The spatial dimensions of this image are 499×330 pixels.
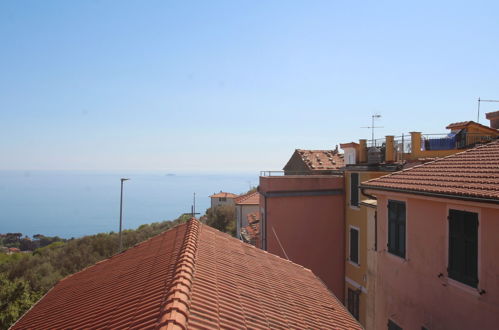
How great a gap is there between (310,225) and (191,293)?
12217 mm

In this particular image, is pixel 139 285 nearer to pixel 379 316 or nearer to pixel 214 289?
pixel 214 289

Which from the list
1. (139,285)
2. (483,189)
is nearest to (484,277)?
(483,189)

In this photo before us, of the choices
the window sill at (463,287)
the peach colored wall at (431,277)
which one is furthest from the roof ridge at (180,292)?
the window sill at (463,287)

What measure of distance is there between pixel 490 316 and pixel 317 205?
400 inches

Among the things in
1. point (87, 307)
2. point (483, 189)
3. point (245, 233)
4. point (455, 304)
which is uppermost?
point (483, 189)

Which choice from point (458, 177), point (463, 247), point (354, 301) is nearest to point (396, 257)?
point (463, 247)

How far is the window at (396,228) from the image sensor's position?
8.10m

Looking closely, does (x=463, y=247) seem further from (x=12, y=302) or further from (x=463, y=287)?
(x=12, y=302)

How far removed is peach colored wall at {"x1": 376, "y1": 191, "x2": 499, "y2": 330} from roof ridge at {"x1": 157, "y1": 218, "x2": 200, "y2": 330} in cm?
459

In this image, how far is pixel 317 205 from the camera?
16.0 m

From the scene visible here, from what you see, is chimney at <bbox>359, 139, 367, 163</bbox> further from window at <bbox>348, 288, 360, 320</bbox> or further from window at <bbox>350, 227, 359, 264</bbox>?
window at <bbox>348, 288, 360, 320</bbox>

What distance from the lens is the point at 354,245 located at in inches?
633

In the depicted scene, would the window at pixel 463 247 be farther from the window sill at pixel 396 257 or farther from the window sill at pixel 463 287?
the window sill at pixel 396 257

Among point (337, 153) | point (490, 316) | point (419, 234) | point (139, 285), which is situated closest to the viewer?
point (139, 285)
